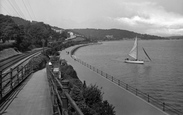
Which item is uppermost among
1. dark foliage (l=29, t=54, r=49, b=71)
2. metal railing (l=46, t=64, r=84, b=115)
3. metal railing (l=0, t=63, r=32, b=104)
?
metal railing (l=46, t=64, r=84, b=115)

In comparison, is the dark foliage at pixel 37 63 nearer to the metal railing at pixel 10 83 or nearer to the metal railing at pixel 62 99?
the metal railing at pixel 10 83

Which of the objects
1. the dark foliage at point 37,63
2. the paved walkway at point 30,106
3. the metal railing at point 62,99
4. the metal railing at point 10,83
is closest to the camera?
the metal railing at point 62,99

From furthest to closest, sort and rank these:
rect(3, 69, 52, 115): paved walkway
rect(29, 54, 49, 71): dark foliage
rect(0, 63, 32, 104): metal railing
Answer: rect(29, 54, 49, 71): dark foliage → rect(0, 63, 32, 104): metal railing → rect(3, 69, 52, 115): paved walkway

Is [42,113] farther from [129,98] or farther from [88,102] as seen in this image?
[129,98]

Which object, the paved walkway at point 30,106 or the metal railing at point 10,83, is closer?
the paved walkway at point 30,106

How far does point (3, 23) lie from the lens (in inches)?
2712

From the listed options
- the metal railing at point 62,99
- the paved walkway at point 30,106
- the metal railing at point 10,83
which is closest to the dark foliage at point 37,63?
the metal railing at point 10,83

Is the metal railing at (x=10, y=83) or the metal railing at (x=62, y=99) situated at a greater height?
the metal railing at (x=62, y=99)

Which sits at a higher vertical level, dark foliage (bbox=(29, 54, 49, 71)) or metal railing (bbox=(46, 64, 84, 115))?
metal railing (bbox=(46, 64, 84, 115))

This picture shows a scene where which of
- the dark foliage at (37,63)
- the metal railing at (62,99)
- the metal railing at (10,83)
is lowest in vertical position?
the dark foliage at (37,63)

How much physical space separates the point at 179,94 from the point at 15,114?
85.5 ft

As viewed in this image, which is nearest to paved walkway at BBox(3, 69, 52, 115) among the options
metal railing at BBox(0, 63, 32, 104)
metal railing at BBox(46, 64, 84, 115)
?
metal railing at BBox(0, 63, 32, 104)

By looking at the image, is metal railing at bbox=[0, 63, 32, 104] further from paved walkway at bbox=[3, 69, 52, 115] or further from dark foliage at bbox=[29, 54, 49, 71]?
dark foliage at bbox=[29, 54, 49, 71]

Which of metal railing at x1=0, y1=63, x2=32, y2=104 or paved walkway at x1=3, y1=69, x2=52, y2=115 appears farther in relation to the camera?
metal railing at x1=0, y1=63, x2=32, y2=104
